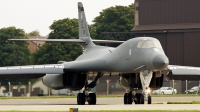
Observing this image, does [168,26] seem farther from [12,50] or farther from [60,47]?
[12,50]

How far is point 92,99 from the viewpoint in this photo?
40.3m

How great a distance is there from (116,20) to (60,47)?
22299mm

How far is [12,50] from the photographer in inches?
4409

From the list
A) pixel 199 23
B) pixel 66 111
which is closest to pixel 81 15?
pixel 66 111

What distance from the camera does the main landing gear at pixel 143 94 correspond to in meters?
34.5

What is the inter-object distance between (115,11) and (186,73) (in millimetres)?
89380

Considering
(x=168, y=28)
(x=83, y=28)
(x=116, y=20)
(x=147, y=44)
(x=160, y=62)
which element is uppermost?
(x=116, y=20)

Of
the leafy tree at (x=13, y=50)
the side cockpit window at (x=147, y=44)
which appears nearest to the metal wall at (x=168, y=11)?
the leafy tree at (x=13, y=50)

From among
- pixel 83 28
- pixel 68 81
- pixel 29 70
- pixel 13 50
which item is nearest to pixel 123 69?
pixel 68 81

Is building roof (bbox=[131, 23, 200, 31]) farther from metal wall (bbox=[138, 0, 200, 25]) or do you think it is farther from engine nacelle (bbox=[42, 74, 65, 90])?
engine nacelle (bbox=[42, 74, 65, 90])

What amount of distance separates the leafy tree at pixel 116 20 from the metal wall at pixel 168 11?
2338cm

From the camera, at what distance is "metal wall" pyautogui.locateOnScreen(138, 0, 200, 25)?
9781 cm

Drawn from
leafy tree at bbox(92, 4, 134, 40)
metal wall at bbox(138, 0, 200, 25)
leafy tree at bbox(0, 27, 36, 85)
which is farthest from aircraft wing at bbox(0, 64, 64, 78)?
leafy tree at bbox(92, 4, 134, 40)

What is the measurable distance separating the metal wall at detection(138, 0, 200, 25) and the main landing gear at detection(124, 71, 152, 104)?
61.7 meters
